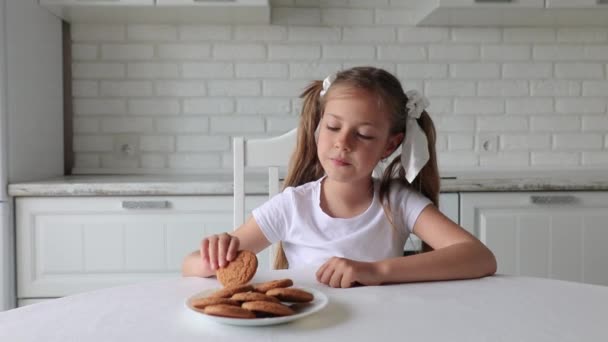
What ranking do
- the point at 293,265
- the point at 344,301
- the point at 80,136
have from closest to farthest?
the point at 344,301 → the point at 293,265 → the point at 80,136

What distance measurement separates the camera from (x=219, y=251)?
95 cm

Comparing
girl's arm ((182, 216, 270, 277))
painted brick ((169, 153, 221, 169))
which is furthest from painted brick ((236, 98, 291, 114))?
girl's arm ((182, 216, 270, 277))

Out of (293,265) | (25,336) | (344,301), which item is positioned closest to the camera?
(25,336)

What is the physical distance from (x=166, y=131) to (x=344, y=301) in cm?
190

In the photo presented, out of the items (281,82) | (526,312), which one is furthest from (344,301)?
(281,82)

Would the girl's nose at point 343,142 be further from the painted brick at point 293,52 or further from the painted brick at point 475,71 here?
the painted brick at point 475,71

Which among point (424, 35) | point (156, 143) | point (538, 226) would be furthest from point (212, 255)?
point (424, 35)

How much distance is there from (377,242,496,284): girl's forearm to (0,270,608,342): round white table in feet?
0.08

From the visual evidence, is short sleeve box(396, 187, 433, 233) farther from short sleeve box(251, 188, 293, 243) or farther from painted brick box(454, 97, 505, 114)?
painted brick box(454, 97, 505, 114)

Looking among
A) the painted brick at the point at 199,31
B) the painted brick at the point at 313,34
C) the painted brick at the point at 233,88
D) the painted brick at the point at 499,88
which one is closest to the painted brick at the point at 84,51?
the painted brick at the point at 199,31

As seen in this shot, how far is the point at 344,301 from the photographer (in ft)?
2.64

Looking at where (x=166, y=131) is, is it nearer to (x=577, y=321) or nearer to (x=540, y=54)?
(x=540, y=54)

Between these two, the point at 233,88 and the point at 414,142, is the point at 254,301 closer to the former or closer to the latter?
the point at 414,142

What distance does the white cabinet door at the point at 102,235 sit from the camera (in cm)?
199
